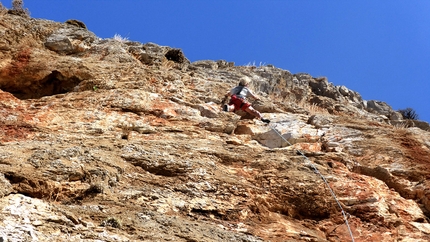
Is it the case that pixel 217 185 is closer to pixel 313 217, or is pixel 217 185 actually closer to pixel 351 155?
pixel 313 217

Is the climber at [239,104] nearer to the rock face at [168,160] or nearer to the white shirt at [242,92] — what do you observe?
the white shirt at [242,92]

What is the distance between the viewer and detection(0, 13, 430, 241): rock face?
5.66m

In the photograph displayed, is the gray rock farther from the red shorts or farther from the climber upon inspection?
the red shorts

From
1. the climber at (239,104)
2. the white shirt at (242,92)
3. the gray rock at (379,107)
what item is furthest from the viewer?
the gray rock at (379,107)

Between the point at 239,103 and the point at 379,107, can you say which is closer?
the point at 239,103

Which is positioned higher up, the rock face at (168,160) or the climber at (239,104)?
the climber at (239,104)

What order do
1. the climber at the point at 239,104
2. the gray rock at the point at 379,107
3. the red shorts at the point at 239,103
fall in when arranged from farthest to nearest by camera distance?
the gray rock at the point at 379,107 < the red shorts at the point at 239,103 < the climber at the point at 239,104

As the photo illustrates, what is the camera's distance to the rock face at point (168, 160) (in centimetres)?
566

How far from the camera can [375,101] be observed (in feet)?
68.7

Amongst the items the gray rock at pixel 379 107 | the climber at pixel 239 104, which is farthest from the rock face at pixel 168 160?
the gray rock at pixel 379 107

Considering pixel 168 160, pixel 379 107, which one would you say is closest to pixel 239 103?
pixel 168 160

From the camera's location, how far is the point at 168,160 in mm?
7262

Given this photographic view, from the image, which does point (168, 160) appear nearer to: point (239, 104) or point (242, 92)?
point (239, 104)

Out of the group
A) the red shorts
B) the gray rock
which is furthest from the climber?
the gray rock
